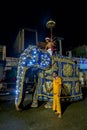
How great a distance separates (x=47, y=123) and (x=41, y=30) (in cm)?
1418

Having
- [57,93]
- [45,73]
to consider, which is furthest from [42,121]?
[45,73]

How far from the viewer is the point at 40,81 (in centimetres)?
808

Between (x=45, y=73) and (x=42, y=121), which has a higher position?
(x=45, y=73)

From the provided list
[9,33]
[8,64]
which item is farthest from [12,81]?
[9,33]

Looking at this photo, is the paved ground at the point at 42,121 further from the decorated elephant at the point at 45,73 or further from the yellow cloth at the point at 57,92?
the decorated elephant at the point at 45,73

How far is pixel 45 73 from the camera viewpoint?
7.96 metres

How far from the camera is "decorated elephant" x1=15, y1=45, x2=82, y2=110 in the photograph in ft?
22.6

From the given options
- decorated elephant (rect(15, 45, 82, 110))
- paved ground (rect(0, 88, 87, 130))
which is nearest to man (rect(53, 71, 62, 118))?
paved ground (rect(0, 88, 87, 130))

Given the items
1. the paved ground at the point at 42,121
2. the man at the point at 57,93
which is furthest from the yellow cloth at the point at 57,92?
the paved ground at the point at 42,121

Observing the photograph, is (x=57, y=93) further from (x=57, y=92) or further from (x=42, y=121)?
(x=42, y=121)

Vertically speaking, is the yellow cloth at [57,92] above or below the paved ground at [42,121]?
above

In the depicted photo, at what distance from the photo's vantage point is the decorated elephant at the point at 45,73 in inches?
271

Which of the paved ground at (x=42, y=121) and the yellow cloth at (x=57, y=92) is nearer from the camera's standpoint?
the paved ground at (x=42, y=121)

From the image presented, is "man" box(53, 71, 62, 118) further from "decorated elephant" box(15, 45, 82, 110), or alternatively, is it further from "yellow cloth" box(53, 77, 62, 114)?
"decorated elephant" box(15, 45, 82, 110)
